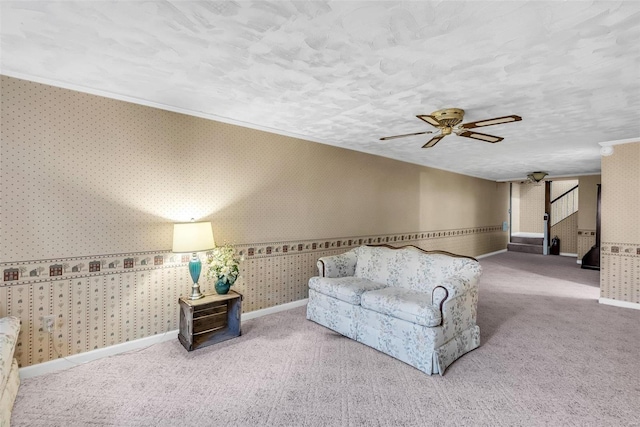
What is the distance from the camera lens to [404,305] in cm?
291

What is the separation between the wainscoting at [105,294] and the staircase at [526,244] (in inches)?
366

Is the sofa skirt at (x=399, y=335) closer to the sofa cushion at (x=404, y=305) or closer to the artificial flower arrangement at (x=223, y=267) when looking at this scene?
the sofa cushion at (x=404, y=305)

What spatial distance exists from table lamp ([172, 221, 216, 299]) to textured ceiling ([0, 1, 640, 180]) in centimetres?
128

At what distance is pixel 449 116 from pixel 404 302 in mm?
1897

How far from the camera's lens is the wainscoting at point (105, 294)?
2602mm

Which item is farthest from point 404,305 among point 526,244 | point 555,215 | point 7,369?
point 555,215

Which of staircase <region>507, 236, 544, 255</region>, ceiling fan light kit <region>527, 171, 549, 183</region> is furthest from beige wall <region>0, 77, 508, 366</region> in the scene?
staircase <region>507, 236, 544, 255</region>

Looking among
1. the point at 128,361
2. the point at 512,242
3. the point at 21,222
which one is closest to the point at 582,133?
the point at 128,361

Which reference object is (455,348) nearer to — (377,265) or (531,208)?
(377,265)

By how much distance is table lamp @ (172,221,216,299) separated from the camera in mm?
3068

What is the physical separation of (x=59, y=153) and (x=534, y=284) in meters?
7.41

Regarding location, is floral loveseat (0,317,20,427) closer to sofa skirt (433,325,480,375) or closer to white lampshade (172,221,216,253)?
white lampshade (172,221,216,253)

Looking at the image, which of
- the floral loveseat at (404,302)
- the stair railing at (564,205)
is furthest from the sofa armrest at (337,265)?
the stair railing at (564,205)

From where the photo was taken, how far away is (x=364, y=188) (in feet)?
18.0
